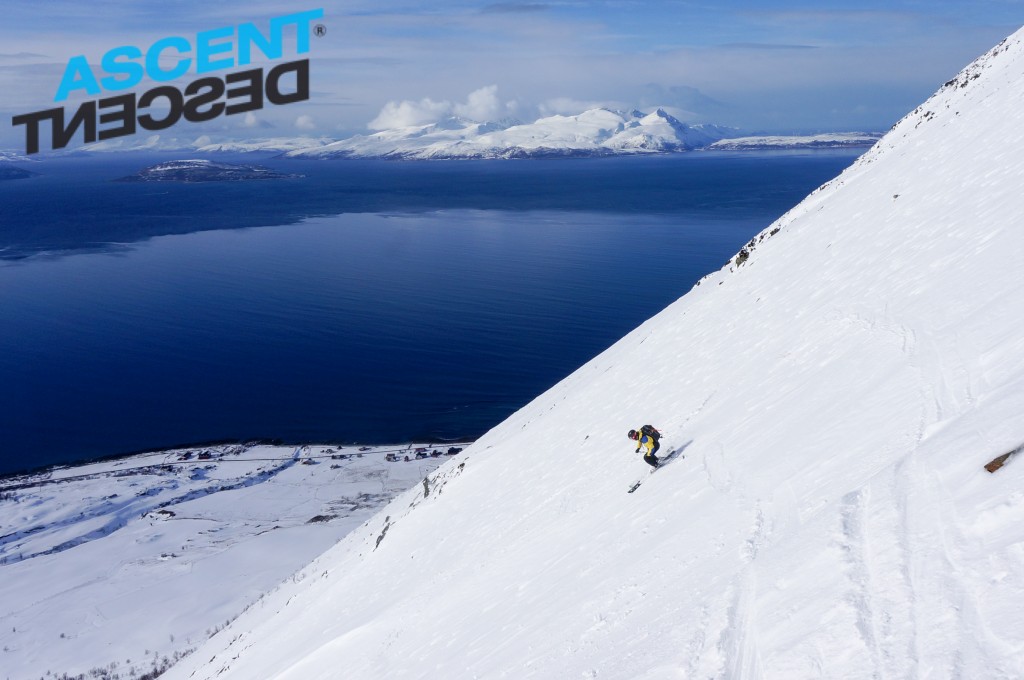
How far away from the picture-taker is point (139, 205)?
7072 inches

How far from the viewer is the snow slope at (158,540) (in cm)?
2566

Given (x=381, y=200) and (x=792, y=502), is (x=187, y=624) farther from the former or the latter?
(x=381, y=200)

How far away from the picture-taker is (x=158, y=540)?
34.3 meters

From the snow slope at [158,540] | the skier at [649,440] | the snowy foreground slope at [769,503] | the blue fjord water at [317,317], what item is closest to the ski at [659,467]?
the skier at [649,440]

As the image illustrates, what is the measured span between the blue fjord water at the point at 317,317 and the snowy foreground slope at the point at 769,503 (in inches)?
1211

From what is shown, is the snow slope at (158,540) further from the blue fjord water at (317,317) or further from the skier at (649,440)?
the skier at (649,440)

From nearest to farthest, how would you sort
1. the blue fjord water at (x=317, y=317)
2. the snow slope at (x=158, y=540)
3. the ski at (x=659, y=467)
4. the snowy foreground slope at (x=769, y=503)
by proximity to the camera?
the snowy foreground slope at (x=769, y=503)
the ski at (x=659, y=467)
the snow slope at (x=158, y=540)
the blue fjord water at (x=317, y=317)

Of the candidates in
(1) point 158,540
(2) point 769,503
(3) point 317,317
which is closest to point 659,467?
(2) point 769,503

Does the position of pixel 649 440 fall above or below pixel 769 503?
above

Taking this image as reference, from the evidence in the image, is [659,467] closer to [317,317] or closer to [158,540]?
[158,540]

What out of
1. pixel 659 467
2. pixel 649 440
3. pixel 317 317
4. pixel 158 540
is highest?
pixel 317 317

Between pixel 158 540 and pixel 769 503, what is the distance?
33891 mm

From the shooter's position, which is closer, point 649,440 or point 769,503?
point 769,503

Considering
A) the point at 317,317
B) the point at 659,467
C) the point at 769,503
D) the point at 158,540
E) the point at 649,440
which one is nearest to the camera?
the point at 769,503
